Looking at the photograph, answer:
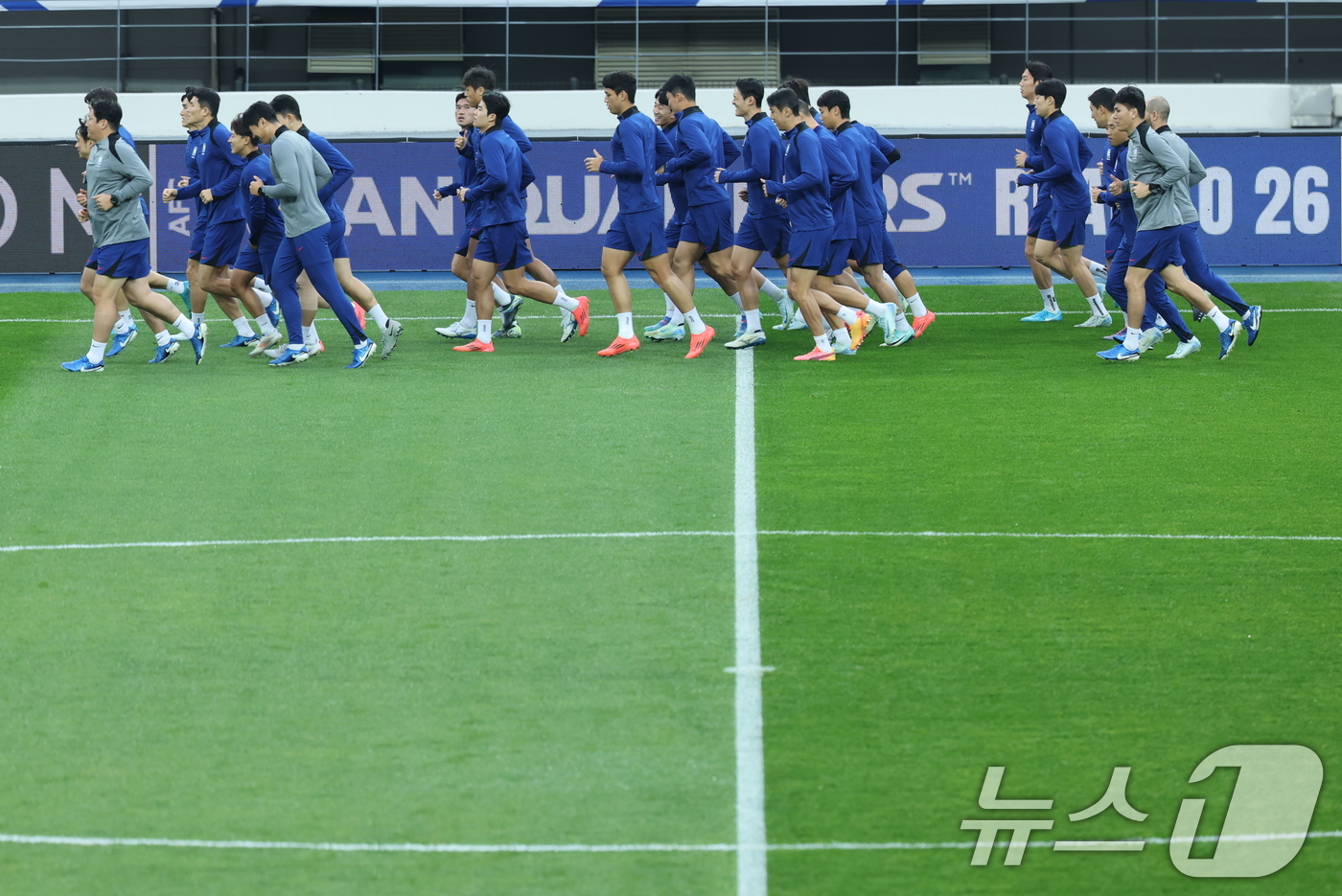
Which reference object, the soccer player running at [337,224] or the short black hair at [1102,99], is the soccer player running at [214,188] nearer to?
the soccer player running at [337,224]

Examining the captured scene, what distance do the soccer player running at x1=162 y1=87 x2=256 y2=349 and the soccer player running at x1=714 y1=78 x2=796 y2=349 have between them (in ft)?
12.5

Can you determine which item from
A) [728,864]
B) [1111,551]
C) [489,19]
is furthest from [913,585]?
[489,19]

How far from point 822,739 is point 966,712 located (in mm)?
577

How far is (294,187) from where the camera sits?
13242 mm

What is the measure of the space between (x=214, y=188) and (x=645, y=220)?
3373 millimetres

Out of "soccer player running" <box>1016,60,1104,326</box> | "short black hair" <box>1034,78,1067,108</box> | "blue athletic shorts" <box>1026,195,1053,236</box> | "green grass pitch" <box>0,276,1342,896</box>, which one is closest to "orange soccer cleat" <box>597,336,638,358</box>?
"green grass pitch" <box>0,276,1342,896</box>

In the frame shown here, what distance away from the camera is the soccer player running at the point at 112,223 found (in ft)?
43.3

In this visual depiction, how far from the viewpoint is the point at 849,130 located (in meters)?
15.0

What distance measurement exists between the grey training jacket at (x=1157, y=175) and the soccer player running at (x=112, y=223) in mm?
7355

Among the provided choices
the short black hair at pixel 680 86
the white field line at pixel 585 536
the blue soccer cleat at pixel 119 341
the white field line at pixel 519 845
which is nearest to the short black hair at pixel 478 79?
the short black hair at pixel 680 86

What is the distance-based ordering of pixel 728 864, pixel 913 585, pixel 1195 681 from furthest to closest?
pixel 913 585, pixel 1195 681, pixel 728 864

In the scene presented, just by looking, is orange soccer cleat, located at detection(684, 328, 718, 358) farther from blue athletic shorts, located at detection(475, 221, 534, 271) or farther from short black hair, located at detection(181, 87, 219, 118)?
short black hair, located at detection(181, 87, 219, 118)

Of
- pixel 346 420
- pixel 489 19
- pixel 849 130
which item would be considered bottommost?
pixel 346 420

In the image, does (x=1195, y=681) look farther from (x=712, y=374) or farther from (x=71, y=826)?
(x=712, y=374)
